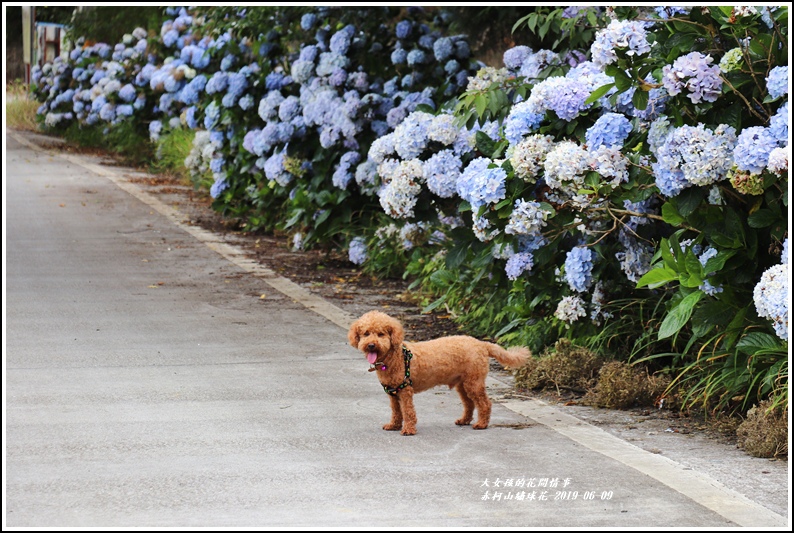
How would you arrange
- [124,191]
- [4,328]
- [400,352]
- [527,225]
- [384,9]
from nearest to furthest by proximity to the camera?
[400,352]
[527,225]
[4,328]
[384,9]
[124,191]

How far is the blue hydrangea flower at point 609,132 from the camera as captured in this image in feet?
20.3

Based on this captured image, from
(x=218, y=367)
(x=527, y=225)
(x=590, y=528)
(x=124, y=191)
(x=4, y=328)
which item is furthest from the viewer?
(x=124, y=191)

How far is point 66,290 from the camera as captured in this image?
31.3ft

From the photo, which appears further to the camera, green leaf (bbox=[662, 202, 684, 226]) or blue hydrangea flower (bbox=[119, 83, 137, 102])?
blue hydrangea flower (bbox=[119, 83, 137, 102])

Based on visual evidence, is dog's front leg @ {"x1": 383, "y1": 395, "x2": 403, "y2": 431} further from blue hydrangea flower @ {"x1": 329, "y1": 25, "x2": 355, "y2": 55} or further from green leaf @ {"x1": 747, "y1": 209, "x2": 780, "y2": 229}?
blue hydrangea flower @ {"x1": 329, "y1": 25, "x2": 355, "y2": 55}

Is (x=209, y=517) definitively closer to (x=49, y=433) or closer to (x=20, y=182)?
(x=49, y=433)

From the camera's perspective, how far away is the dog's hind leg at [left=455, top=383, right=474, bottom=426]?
5.91 m

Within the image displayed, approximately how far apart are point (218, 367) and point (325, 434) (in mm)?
1613

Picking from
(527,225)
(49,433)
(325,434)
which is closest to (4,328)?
(49,433)

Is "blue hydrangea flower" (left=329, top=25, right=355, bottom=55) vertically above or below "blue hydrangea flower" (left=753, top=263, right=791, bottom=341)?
above

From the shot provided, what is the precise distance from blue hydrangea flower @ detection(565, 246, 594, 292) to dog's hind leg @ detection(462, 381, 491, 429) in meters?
1.26

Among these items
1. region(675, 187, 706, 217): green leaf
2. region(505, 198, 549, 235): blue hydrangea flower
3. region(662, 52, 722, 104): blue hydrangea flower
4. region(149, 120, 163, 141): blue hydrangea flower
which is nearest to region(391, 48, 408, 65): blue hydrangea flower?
region(505, 198, 549, 235): blue hydrangea flower

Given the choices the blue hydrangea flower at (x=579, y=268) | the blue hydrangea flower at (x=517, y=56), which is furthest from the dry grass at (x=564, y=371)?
the blue hydrangea flower at (x=517, y=56)

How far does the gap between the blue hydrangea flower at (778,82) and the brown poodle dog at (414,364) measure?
1852 mm
